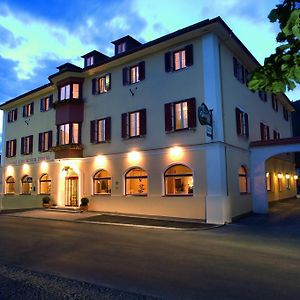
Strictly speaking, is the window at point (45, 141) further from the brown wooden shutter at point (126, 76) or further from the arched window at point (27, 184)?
the brown wooden shutter at point (126, 76)

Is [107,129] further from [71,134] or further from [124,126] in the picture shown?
[71,134]

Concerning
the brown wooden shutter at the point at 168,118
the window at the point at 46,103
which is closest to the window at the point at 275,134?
the brown wooden shutter at the point at 168,118

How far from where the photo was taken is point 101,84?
72.0 ft

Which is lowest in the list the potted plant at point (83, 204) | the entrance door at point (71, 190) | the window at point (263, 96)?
the potted plant at point (83, 204)

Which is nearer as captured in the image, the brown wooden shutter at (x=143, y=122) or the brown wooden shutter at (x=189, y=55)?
the brown wooden shutter at (x=189, y=55)

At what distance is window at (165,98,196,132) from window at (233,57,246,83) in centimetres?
412

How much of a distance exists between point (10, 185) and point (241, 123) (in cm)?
2154

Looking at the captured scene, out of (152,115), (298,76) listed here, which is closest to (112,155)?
(152,115)

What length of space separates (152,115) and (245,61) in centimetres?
731

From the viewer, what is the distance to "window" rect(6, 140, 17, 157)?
29.0 meters

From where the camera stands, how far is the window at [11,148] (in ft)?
95.3

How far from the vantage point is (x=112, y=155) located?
20266mm

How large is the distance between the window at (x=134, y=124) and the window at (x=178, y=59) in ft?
Answer: 9.67

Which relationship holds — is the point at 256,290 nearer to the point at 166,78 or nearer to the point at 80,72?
the point at 166,78
